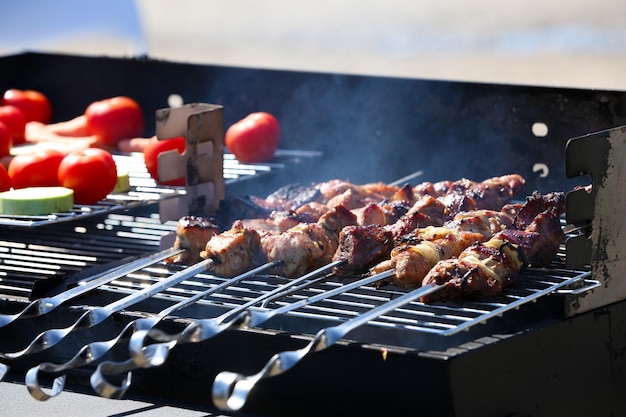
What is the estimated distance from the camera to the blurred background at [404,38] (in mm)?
13422

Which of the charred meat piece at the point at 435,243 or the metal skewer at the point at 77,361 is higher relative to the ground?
the charred meat piece at the point at 435,243

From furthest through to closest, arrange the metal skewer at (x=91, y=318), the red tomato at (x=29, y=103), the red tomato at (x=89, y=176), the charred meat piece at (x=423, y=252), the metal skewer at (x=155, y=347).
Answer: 1. the red tomato at (x=29, y=103)
2. the red tomato at (x=89, y=176)
3. the charred meat piece at (x=423, y=252)
4. the metal skewer at (x=91, y=318)
5. the metal skewer at (x=155, y=347)

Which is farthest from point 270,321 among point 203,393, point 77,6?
point 77,6

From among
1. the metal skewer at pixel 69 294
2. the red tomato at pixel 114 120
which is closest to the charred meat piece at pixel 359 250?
the metal skewer at pixel 69 294

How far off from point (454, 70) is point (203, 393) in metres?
10.5

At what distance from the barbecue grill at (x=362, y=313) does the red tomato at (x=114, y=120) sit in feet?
2.11

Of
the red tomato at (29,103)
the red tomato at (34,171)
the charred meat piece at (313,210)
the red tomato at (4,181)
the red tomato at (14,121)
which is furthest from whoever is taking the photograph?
the red tomato at (29,103)

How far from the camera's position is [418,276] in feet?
13.1

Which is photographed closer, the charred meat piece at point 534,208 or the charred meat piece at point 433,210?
the charred meat piece at point 534,208

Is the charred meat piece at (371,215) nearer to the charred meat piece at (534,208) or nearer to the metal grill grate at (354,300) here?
the metal grill grate at (354,300)

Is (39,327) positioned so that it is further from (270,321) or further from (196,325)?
(196,325)

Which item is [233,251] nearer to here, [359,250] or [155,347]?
[359,250]

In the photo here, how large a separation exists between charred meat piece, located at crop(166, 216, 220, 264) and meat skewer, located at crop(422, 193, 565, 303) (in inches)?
40.8

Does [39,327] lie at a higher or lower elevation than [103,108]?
lower
